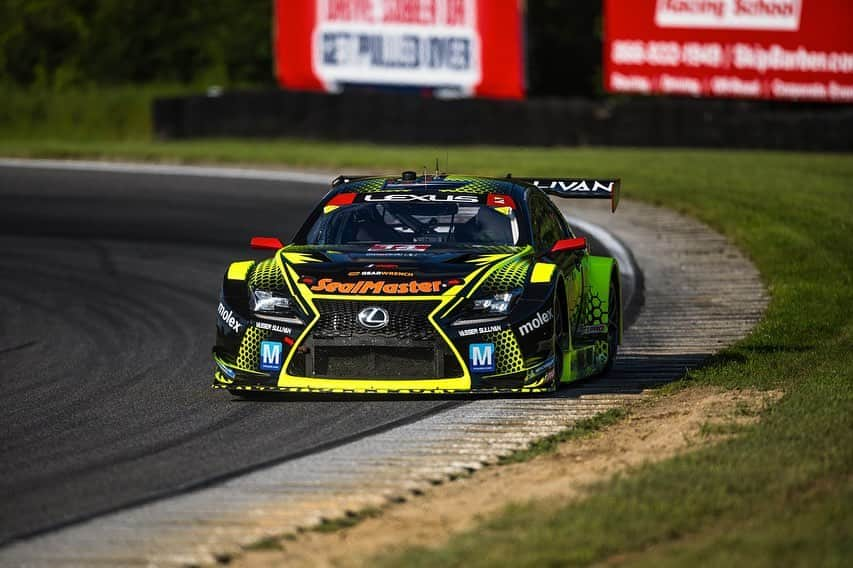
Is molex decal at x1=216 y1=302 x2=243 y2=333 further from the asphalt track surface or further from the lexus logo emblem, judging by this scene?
the lexus logo emblem

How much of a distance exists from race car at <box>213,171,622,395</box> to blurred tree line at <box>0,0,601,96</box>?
144 ft

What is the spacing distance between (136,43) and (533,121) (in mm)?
26007

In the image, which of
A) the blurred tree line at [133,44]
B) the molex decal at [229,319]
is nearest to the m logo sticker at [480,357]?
the molex decal at [229,319]

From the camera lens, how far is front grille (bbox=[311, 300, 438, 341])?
9531mm

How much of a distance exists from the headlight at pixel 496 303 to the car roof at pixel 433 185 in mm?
1454

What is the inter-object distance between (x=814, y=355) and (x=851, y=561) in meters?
5.68

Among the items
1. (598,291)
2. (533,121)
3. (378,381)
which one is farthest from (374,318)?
(533,121)

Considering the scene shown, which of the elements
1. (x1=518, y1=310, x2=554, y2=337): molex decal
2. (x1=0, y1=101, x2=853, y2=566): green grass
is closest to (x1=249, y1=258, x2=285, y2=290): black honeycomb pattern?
(x1=518, y1=310, x2=554, y2=337): molex decal

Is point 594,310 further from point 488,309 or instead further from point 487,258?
point 488,309

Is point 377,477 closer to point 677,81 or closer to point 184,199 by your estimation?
point 184,199

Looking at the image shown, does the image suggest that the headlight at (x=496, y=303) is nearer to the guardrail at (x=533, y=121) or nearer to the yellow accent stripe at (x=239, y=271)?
the yellow accent stripe at (x=239, y=271)

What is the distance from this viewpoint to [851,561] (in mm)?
5824

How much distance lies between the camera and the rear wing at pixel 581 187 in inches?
460

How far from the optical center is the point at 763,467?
7.43m
